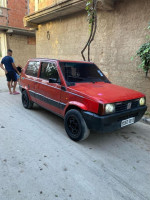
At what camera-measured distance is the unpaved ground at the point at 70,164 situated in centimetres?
191

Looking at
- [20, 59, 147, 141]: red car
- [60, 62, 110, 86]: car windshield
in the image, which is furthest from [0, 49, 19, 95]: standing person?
[60, 62, 110, 86]: car windshield

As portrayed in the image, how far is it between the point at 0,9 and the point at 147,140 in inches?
567

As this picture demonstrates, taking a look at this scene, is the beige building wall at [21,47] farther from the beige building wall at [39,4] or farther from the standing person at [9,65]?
the standing person at [9,65]

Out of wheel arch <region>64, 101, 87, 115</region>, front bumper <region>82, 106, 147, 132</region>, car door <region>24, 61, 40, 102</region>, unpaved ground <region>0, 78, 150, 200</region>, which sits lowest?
unpaved ground <region>0, 78, 150, 200</region>

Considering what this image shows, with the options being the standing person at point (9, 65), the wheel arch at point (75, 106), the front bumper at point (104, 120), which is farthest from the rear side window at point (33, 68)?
the front bumper at point (104, 120)

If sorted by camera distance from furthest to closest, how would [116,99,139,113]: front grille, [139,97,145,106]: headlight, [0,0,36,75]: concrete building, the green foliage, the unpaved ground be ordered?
[0,0,36,75]: concrete building → the green foliage → [139,97,145,106]: headlight → [116,99,139,113]: front grille → the unpaved ground

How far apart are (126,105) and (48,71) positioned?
2.10 m

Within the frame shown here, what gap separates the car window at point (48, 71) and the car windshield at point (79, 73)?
22 centimetres

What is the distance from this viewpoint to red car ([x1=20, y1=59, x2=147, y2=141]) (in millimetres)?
2629

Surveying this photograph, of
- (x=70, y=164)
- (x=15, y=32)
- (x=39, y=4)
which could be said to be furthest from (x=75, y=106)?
(x=15, y=32)

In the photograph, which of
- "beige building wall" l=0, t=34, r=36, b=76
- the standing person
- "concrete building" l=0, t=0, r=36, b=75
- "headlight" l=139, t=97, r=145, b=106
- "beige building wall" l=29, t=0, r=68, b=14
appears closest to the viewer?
"headlight" l=139, t=97, r=145, b=106

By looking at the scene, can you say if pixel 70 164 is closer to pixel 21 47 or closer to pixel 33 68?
pixel 33 68

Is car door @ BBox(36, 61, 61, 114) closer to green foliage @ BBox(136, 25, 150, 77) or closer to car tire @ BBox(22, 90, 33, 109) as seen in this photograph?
car tire @ BBox(22, 90, 33, 109)

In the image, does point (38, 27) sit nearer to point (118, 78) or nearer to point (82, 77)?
point (118, 78)
